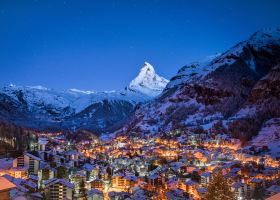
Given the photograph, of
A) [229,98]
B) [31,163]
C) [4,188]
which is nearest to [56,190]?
[31,163]

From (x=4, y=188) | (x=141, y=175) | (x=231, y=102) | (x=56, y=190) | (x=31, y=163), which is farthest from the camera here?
(x=231, y=102)

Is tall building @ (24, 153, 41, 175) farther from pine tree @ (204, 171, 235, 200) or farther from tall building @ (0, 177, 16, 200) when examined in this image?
tall building @ (0, 177, 16, 200)

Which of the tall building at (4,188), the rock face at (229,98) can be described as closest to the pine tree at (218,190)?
the tall building at (4,188)

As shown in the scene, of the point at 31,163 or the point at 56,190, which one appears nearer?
the point at 56,190

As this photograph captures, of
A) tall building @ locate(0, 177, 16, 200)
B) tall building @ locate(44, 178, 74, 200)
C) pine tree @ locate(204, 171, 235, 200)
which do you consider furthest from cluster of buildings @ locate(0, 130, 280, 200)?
tall building @ locate(0, 177, 16, 200)

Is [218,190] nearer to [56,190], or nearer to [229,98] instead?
[56,190]

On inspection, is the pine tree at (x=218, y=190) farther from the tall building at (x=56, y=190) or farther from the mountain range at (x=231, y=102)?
the mountain range at (x=231, y=102)

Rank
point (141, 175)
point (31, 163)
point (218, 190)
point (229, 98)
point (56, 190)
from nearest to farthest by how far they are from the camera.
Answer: point (218, 190), point (56, 190), point (31, 163), point (141, 175), point (229, 98)
